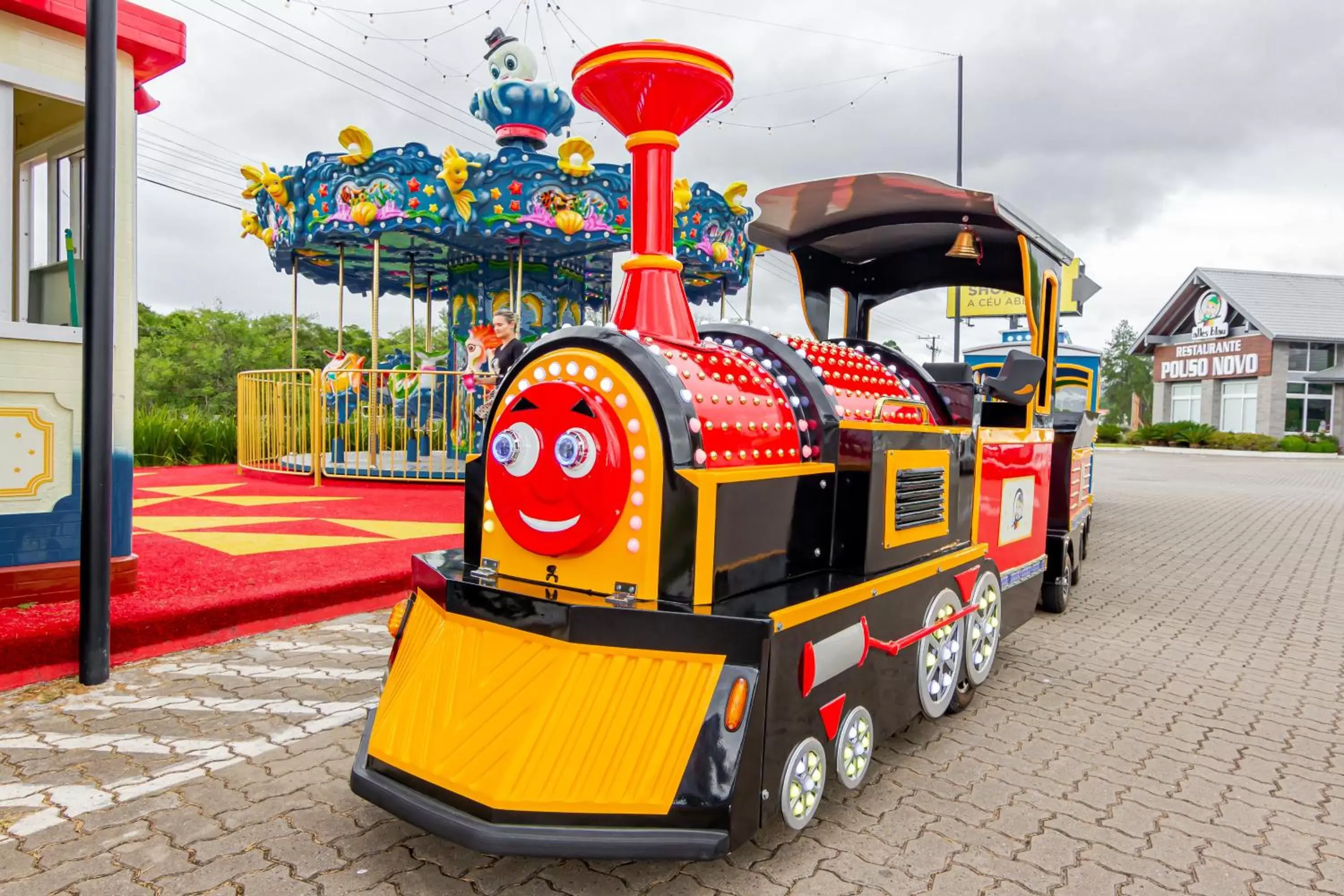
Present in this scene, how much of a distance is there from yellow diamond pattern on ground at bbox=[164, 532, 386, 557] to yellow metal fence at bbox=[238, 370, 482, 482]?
10.2 ft

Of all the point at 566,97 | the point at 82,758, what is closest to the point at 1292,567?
the point at 82,758

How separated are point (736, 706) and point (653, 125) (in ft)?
5.84

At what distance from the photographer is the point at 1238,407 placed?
1293 inches

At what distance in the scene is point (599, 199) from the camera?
945 centimetres

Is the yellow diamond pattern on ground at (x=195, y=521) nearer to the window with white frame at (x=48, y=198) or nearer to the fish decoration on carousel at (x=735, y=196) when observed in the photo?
the window with white frame at (x=48, y=198)

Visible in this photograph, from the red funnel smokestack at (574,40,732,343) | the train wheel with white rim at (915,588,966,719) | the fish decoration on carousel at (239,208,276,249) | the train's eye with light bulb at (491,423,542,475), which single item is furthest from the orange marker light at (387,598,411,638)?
the fish decoration on carousel at (239,208,276,249)

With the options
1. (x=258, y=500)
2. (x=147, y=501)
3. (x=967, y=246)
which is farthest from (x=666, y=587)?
(x=147, y=501)

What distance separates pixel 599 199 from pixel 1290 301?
3434 centimetres

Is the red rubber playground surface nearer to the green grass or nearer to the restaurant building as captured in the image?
the green grass

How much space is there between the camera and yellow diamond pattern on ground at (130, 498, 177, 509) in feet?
23.8

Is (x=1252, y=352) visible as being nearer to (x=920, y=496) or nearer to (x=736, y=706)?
(x=920, y=496)

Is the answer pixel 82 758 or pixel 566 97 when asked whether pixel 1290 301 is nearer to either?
pixel 566 97

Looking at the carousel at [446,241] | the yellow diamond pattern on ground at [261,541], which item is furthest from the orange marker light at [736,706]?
the carousel at [446,241]

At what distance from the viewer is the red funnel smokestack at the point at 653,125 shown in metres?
2.53
